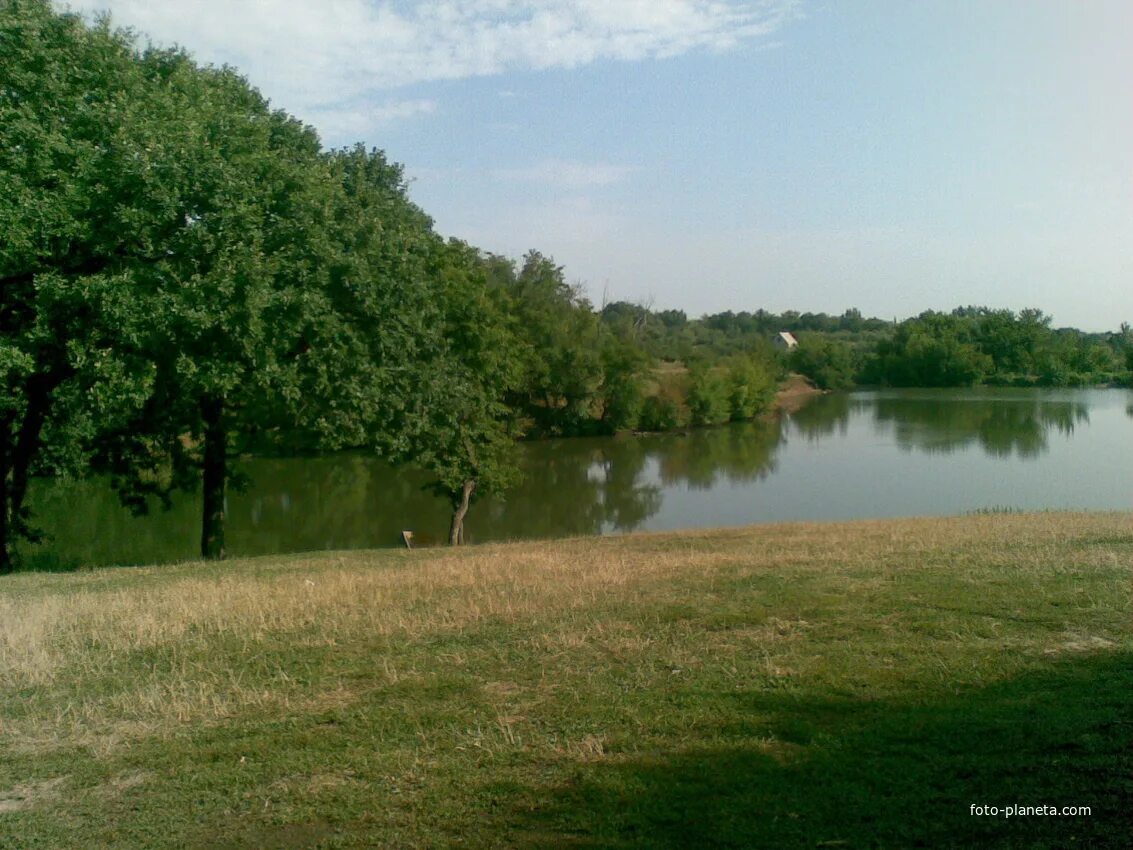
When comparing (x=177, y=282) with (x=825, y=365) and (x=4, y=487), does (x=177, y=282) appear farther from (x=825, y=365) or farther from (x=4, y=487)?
(x=825, y=365)

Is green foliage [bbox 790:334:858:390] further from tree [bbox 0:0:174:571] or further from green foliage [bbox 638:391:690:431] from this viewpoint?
tree [bbox 0:0:174:571]

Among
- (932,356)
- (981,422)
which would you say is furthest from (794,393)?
(981,422)

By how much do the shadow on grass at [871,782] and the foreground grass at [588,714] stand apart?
18 millimetres

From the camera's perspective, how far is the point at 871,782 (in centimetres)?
459

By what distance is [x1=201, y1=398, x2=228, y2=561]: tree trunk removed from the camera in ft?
66.9

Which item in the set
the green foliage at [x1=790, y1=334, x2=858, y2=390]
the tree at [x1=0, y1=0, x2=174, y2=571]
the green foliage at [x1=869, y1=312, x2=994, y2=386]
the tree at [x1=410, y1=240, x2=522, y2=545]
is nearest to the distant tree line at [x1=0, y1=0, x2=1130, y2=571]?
the tree at [x1=0, y1=0, x2=174, y2=571]

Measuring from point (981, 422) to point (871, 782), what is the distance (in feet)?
212

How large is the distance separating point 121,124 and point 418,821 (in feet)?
43.9

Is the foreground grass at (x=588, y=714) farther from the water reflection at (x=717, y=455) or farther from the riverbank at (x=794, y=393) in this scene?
the riverbank at (x=794, y=393)

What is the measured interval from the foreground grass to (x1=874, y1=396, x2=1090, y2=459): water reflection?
4283 cm

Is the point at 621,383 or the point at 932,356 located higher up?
the point at 932,356

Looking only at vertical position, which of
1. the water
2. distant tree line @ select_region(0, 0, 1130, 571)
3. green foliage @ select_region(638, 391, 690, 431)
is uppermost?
distant tree line @ select_region(0, 0, 1130, 571)

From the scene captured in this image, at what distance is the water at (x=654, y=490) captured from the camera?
32.5 m

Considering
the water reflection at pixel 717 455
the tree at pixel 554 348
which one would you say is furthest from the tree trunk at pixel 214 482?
the tree at pixel 554 348
